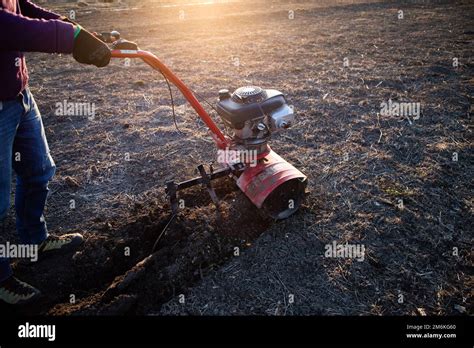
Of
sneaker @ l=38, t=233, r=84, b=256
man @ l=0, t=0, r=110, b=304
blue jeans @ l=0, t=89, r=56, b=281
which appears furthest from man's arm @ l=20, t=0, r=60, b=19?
sneaker @ l=38, t=233, r=84, b=256

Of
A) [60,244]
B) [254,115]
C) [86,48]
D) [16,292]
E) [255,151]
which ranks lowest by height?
[16,292]

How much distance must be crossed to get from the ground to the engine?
2.24 ft

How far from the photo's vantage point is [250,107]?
325 cm

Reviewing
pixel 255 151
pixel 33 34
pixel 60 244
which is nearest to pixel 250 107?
pixel 255 151

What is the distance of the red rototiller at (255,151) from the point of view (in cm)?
328

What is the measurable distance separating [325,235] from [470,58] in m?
6.86

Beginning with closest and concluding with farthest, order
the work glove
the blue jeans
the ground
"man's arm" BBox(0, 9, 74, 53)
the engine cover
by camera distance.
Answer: "man's arm" BBox(0, 9, 74, 53) < the work glove < the blue jeans < the ground < the engine cover

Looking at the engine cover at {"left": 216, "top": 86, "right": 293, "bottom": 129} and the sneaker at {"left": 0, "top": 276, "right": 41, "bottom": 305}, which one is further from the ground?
the engine cover at {"left": 216, "top": 86, "right": 293, "bottom": 129}

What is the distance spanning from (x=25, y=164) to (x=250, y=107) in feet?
6.49

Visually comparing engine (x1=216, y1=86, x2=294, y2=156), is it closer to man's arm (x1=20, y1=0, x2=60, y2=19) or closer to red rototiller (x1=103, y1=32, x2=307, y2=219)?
red rototiller (x1=103, y1=32, x2=307, y2=219)

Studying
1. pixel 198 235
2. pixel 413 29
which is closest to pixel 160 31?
pixel 413 29

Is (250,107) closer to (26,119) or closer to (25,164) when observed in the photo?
(26,119)

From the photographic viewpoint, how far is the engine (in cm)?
327

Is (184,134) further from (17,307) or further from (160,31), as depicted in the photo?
(160,31)
